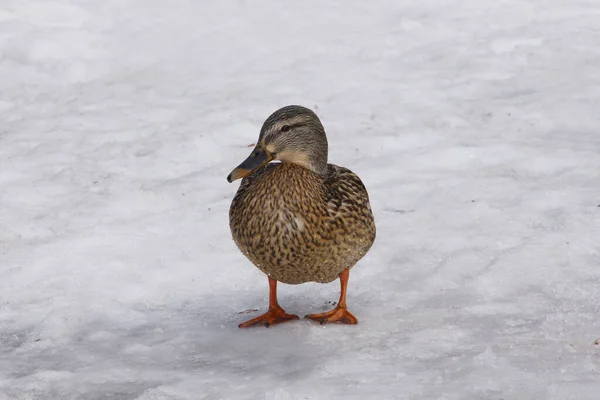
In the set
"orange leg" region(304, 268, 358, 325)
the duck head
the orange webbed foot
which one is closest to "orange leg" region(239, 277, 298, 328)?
the orange webbed foot

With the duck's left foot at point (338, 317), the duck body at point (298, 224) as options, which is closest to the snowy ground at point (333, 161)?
the duck's left foot at point (338, 317)

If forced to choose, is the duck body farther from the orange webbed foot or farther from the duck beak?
the orange webbed foot

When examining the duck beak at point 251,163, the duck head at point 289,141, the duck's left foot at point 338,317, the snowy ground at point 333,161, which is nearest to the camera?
the snowy ground at point 333,161

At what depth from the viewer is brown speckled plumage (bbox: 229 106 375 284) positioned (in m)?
4.00

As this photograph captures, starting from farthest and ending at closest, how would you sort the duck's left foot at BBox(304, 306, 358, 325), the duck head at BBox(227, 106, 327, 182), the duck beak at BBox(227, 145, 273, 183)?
the duck's left foot at BBox(304, 306, 358, 325), the duck head at BBox(227, 106, 327, 182), the duck beak at BBox(227, 145, 273, 183)

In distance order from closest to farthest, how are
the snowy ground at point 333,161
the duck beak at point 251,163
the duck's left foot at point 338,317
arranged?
the snowy ground at point 333,161
the duck beak at point 251,163
the duck's left foot at point 338,317

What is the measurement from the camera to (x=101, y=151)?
6.80 metres

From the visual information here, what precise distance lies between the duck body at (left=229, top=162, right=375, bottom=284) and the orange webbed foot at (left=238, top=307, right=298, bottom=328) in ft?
0.82

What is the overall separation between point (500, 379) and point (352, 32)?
6.09m

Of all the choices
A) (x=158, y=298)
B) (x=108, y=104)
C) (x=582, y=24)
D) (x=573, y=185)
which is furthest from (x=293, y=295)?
(x=582, y=24)

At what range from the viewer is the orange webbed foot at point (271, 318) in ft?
14.3

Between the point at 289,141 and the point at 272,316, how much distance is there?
35.7 inches

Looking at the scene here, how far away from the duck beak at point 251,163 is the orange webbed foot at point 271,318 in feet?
2.62

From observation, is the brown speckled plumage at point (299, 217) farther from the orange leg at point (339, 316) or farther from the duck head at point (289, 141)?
the orange leg at point (339, 316)
